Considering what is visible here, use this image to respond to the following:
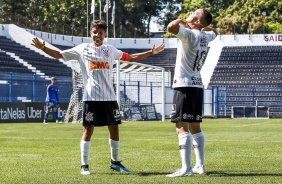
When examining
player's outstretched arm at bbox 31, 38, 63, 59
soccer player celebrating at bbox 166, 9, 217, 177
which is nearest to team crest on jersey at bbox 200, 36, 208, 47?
soccer player celebrating at bbox 166, 9, 217, 177

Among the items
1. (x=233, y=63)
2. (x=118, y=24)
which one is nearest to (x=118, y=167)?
(x=233, y=63)

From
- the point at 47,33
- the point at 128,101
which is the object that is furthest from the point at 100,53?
A: the point at 47,33

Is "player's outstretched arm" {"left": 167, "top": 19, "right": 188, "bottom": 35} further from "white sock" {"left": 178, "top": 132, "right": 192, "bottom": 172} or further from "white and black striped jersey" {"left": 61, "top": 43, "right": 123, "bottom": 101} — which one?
"white sock" {"left": 178, "top": 132, "right": 192, "bottom": 172}

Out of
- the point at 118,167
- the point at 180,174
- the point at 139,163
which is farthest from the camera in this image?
the point at 139,163

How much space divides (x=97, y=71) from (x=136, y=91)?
119 feet

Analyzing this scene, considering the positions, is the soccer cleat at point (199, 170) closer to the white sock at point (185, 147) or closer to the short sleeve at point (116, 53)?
the white sock at point (185, 147)

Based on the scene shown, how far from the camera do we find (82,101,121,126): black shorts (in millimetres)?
10188

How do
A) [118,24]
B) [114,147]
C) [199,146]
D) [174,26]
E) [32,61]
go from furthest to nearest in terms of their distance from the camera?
[118,24] → [32,61] → [114,147] → [199,146] → [174,26]

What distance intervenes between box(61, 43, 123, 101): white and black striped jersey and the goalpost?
24839 mm

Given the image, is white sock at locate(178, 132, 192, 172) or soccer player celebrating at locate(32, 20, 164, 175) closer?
white sock at locate(178, 132, 192, 172)

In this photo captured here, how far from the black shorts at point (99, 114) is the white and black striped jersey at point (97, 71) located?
0.22 feet

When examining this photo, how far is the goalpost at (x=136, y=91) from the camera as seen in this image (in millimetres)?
36875

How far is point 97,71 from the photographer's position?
1027 centimetres

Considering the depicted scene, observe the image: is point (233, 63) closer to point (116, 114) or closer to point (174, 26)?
point (116, 114)
